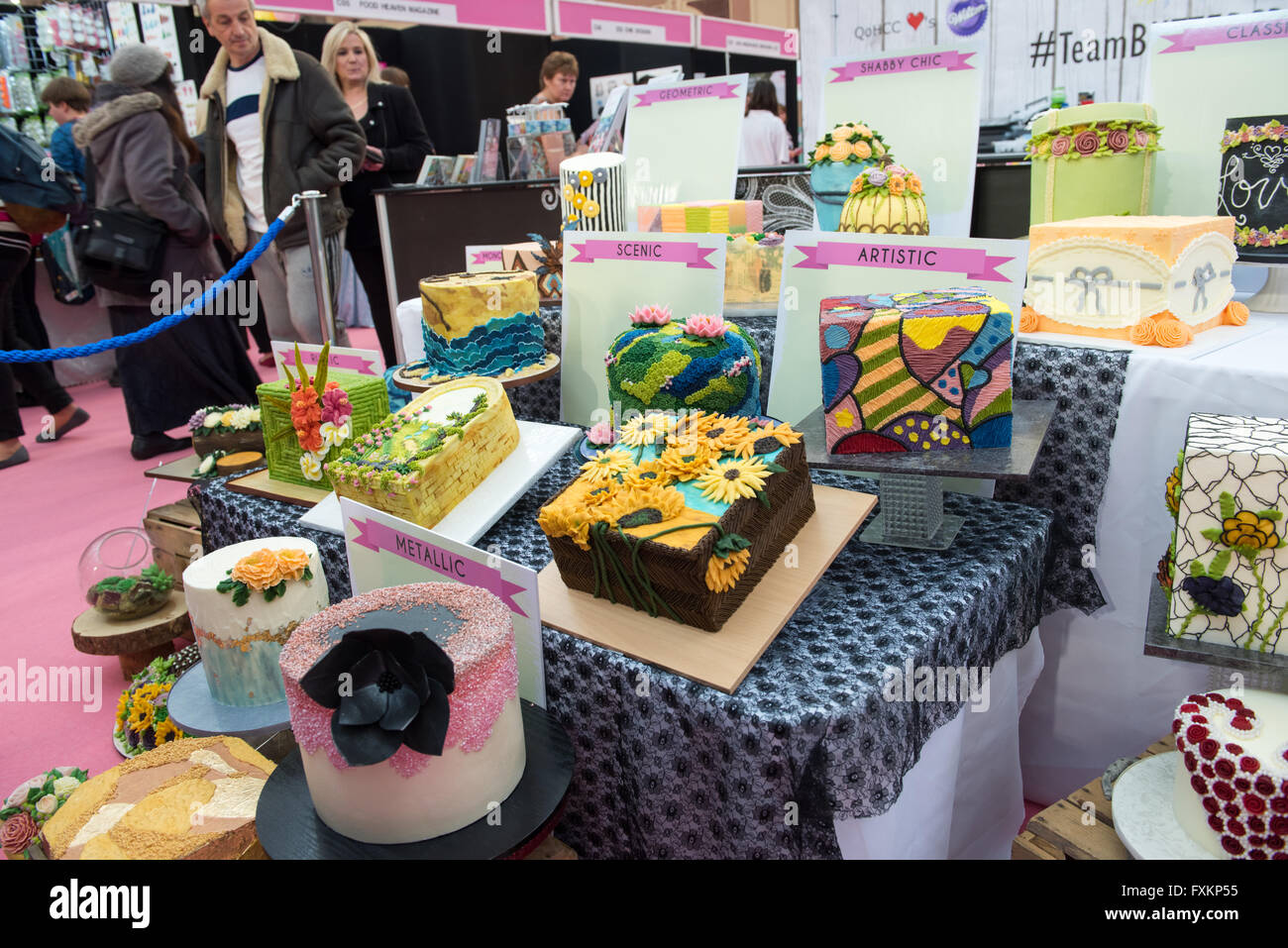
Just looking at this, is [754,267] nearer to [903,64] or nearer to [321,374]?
[903,64]

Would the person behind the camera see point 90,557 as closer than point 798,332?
No

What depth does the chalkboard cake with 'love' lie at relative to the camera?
1691mm

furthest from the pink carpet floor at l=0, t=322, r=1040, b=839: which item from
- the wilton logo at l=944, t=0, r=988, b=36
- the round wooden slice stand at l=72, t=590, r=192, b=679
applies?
the wilton logo at l=944, t=0, r=988, b=36

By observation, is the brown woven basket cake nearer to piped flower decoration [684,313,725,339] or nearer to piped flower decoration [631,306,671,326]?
piped flower decoration [684,313,725,339]

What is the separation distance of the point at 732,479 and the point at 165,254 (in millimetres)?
3638

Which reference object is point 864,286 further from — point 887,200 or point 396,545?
point 396,545

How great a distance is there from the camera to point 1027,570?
1.50 m

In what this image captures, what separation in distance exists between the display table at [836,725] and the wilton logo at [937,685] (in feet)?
0.04

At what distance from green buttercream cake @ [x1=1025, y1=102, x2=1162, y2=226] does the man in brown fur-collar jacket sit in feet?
8.27

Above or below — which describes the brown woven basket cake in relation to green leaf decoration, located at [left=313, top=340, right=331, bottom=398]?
below

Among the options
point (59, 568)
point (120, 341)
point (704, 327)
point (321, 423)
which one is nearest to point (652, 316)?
point (704, 327)

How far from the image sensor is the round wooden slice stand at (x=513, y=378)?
2.05m
